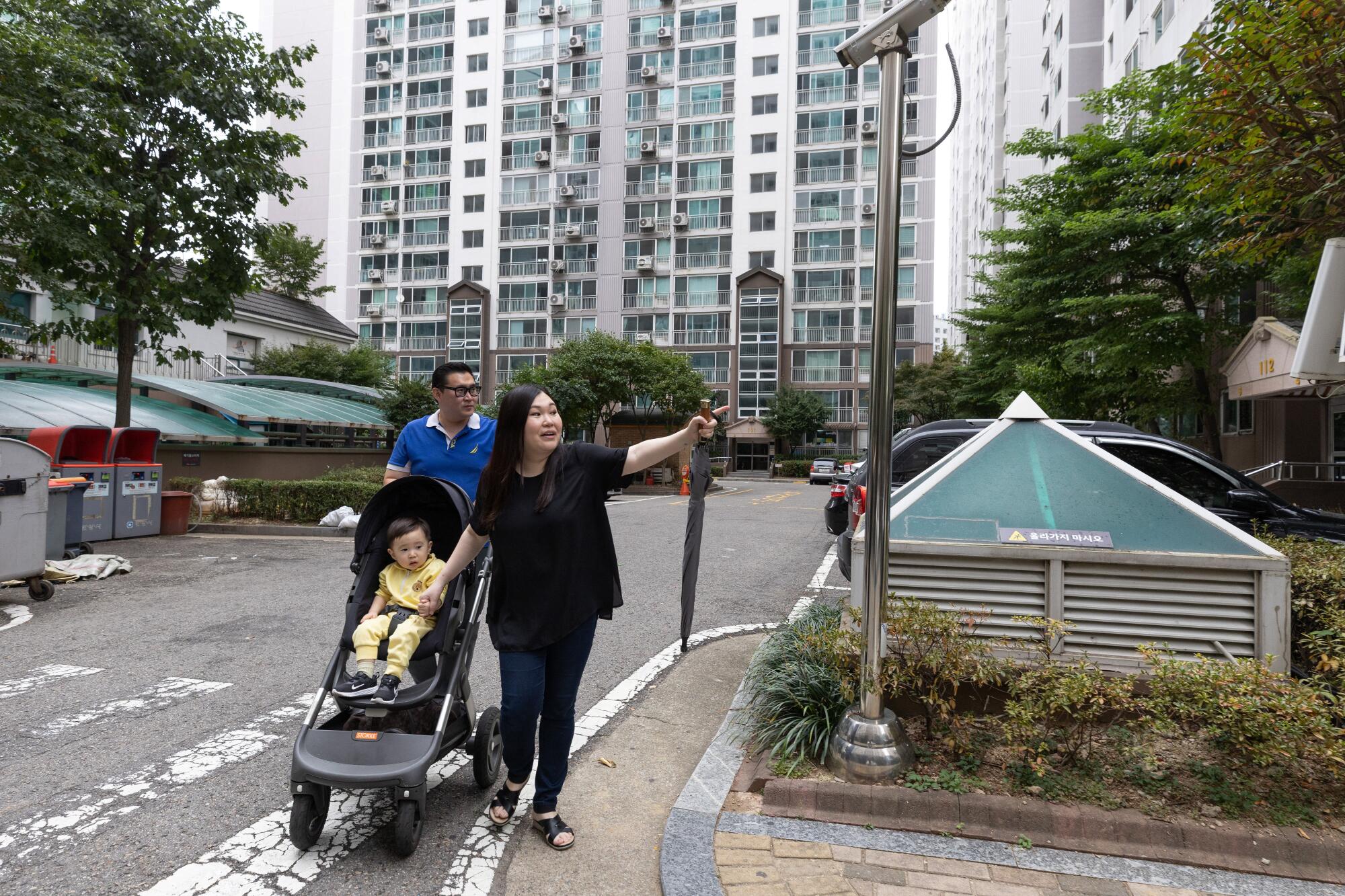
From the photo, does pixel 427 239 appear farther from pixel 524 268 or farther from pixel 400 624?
pixel 400 624

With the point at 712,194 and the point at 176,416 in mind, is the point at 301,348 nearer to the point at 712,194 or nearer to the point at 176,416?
the point at 176,416

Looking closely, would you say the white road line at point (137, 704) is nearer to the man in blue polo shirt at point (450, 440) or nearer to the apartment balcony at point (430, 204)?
the man in blue polo shirt at point (450, 440)

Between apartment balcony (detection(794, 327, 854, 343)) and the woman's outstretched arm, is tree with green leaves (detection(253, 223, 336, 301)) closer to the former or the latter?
apartment balcony (detection(794, 327, 854, 343))

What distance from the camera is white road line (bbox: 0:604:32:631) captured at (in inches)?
268

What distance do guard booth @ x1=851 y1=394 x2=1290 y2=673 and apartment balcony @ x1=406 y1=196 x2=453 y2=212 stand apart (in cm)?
5891

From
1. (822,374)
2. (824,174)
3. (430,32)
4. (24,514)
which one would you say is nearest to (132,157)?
(24,514)

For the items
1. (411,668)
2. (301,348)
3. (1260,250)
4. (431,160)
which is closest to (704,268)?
(431,160)

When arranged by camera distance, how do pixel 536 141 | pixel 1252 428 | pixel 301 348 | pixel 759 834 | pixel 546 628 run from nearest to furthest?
1. pixel 546 628
2. pixel 759 834
3. pixel 1252 428
4. pixel 301 348
5. pixel 536 141

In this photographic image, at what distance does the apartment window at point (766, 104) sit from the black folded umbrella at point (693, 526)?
173 feet

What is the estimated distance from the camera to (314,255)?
51.1m

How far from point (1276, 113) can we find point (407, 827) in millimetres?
7269

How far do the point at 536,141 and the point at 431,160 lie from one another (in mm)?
8381

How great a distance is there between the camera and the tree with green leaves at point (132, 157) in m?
11.1

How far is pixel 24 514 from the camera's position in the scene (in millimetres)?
7500
